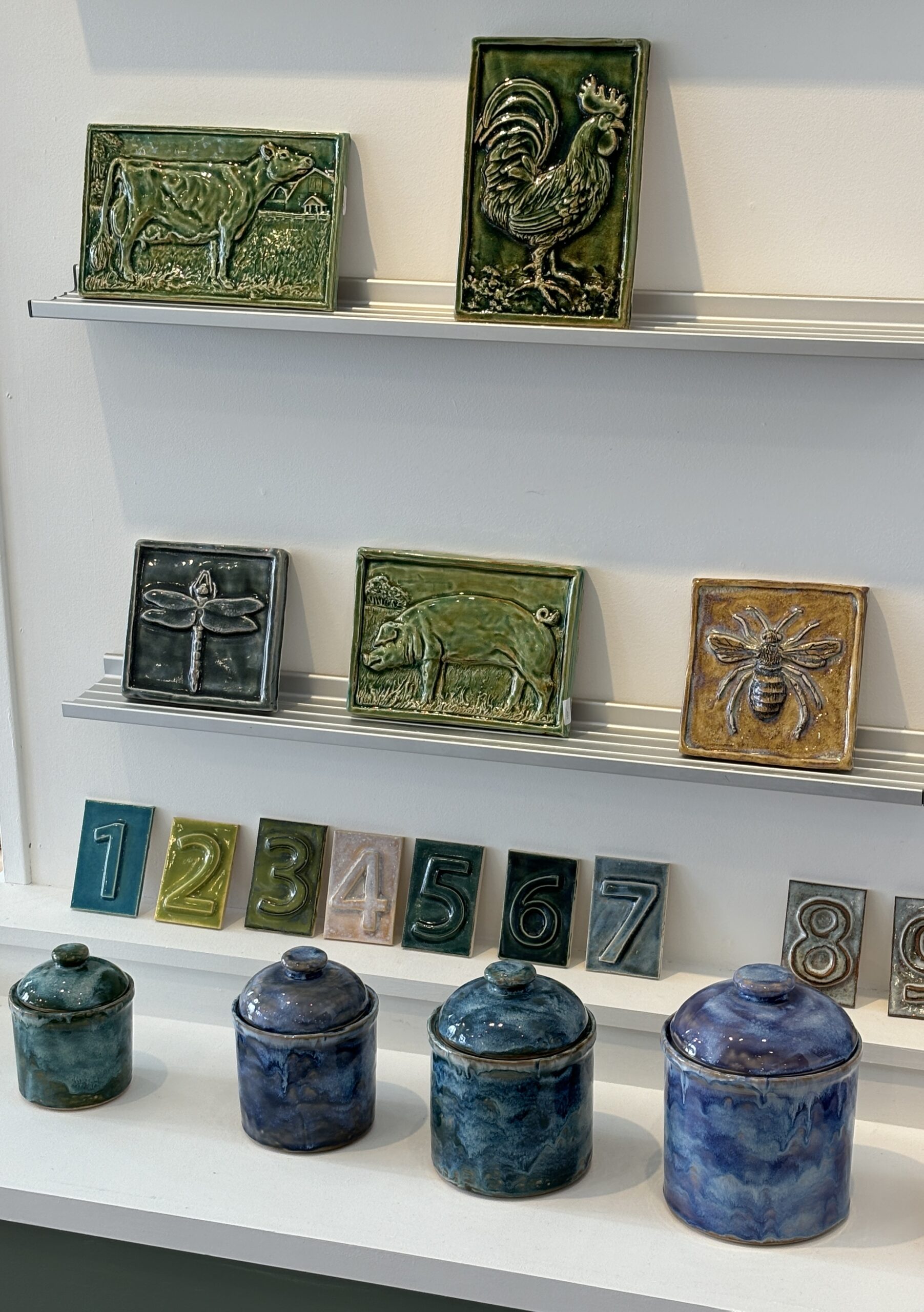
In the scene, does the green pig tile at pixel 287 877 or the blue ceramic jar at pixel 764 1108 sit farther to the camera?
the green pig tile at pixel 287 877

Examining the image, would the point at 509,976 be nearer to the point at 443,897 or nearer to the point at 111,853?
the point at 443,897

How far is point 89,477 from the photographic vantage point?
5.73 feet

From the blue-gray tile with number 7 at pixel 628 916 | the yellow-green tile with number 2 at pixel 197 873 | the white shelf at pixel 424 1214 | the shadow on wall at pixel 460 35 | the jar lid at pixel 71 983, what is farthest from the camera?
the yellow-green tile with number 2 at pixel 197 873

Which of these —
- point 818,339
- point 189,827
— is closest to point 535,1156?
point 189,827

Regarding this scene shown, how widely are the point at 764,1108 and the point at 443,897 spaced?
0.52 m

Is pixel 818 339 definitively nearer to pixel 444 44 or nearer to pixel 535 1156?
pixel 444 44

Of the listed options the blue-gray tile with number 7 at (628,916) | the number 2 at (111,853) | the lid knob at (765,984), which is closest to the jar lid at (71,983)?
the number 2 at (111,853)

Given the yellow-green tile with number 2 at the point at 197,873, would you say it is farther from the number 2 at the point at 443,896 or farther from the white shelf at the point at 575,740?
the number 2 at the point at 443,896

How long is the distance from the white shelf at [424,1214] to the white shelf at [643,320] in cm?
88

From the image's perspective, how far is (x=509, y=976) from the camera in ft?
4.62

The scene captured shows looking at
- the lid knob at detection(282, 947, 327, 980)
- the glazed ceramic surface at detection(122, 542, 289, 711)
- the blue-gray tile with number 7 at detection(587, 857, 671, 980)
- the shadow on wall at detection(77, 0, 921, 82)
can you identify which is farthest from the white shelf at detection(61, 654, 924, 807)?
the shadow on wall at detection(77, 0, 921, 82)

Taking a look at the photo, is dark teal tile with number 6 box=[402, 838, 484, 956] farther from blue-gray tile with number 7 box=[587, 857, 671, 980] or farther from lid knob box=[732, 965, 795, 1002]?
lid knob box=[732, 965, 795, 1002]

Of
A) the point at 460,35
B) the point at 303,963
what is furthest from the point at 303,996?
the point at 460,35

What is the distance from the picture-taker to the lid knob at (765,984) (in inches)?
53.3
